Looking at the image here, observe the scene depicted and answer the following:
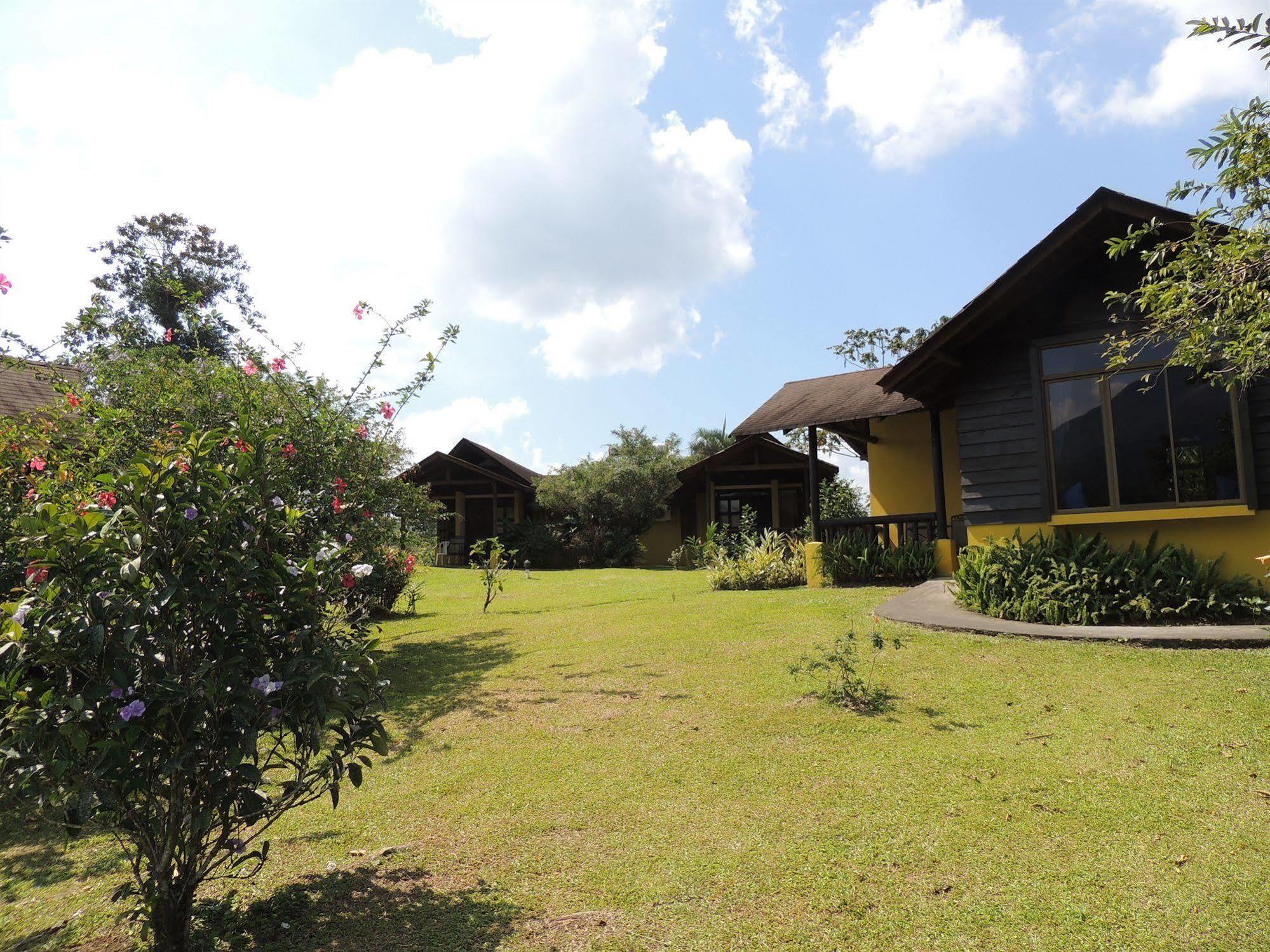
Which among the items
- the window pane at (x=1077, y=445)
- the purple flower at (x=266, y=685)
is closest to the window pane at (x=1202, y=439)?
the window pane at (x=1077, y=445)

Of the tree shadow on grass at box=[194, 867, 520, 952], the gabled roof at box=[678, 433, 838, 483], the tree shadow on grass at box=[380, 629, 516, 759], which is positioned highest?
the gabled roof at box=[678, 433, 838, 483]

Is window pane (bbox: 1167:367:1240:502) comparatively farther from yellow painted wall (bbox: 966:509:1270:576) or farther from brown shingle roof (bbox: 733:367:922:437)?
brown shingle roof (bbox: 733:367:922:437)

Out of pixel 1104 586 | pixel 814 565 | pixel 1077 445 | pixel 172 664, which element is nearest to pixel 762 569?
pixel 814 565

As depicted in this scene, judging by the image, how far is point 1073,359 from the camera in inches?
349

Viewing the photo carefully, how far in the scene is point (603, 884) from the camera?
341 cm

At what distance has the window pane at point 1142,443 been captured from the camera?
27.4 ft

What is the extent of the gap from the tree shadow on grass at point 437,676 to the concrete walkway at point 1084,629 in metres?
4.90

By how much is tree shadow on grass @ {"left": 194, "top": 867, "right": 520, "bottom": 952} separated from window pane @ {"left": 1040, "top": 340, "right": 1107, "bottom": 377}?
29.0ft

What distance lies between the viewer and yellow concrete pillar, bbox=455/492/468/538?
93.7 ft

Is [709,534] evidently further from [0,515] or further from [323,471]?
[0,515]

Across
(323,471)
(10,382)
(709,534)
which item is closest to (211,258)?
(10,382)

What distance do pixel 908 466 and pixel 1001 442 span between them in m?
5.99

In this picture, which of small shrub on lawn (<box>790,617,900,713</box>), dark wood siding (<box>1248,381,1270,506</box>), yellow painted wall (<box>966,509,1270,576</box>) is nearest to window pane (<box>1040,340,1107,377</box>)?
dark wood siding (<box>1248,381,1270,506</box>)

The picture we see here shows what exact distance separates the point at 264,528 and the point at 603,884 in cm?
229
